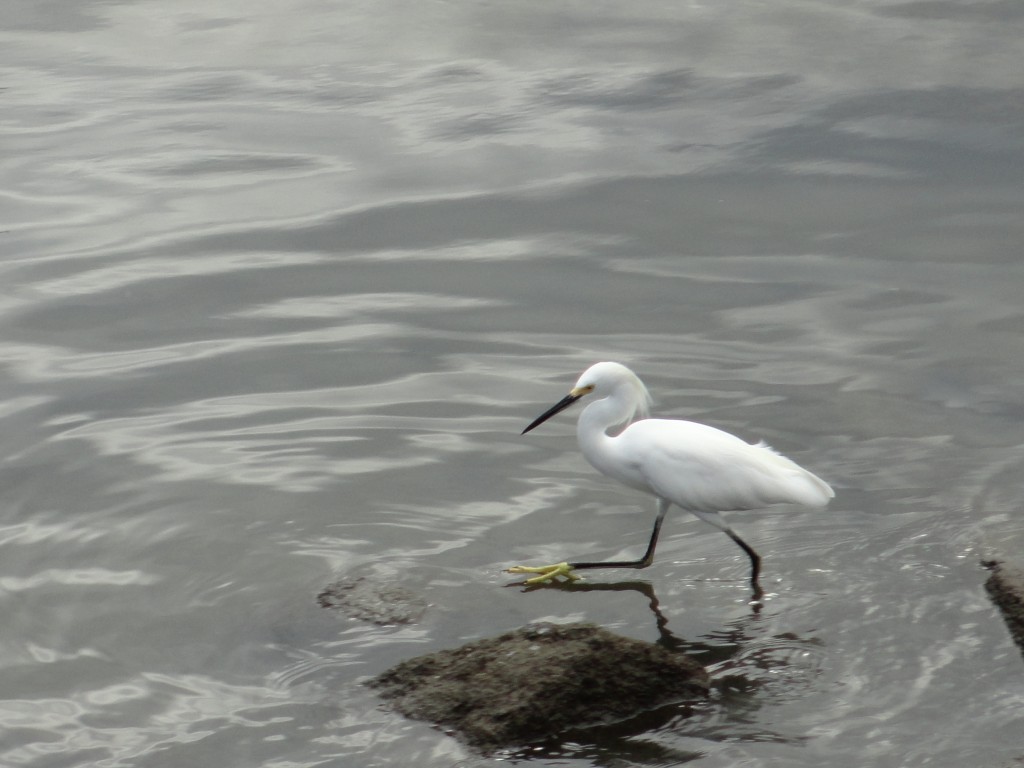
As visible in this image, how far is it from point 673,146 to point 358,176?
296 cm

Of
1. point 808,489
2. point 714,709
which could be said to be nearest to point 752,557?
point 808,489

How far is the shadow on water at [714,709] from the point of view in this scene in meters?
5.04

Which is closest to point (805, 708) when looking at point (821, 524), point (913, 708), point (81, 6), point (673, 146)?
point (913, 708)

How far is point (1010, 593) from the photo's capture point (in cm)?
579

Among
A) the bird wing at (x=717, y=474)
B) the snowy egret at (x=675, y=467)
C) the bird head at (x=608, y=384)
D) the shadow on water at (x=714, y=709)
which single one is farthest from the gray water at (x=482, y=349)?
the bird head at (x=608, y=384)

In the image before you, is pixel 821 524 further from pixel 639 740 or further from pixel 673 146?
pixel 673 146

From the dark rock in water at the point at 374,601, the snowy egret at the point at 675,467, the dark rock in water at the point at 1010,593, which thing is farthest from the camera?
the snowy egret at the point at 675,467

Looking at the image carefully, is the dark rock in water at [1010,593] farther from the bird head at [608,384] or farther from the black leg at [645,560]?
the bird head at [608,384]

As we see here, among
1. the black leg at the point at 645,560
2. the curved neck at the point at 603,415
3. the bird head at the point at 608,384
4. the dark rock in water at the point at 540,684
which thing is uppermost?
the bird head at the point at 608,384

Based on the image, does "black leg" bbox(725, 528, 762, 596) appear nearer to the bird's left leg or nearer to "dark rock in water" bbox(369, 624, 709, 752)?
the bird's left leg

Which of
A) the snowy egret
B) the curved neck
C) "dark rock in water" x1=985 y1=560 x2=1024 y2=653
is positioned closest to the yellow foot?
the snowy egret

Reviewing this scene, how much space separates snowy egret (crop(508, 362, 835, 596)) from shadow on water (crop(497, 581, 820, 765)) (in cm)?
57

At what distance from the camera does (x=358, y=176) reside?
13.1 metres

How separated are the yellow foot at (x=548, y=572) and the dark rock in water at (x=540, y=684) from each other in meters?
1.24
